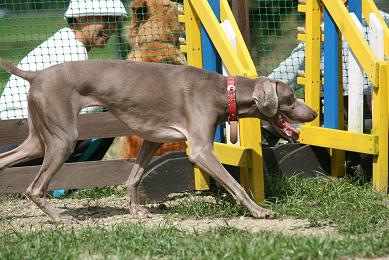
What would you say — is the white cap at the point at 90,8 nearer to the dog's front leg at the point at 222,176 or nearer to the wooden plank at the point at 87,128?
the wooden plank at the point at 87,128

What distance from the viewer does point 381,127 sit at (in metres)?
6.72

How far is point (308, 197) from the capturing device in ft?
22.6

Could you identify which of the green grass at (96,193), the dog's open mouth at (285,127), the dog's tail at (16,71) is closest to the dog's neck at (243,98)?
the dog's open mouth at (285,127)

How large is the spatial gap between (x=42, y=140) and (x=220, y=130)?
1625 mm

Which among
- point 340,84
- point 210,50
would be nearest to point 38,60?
point 210,50

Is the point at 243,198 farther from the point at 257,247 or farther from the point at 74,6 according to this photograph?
the point at 74,6

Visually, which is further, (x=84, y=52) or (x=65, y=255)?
(x=84, y=52)

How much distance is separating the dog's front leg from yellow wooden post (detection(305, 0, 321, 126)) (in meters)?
1.33

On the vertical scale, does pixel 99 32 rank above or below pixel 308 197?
above

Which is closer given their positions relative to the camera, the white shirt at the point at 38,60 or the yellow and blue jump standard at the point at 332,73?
the yellow and blue jump standard at the point at 332,73

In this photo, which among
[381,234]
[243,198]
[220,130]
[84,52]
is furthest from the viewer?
[84,52]

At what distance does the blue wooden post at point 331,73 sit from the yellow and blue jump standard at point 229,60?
853mm

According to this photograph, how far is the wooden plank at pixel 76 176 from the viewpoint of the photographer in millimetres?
7453

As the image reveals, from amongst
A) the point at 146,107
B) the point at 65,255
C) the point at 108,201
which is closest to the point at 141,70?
the point at 146,107
